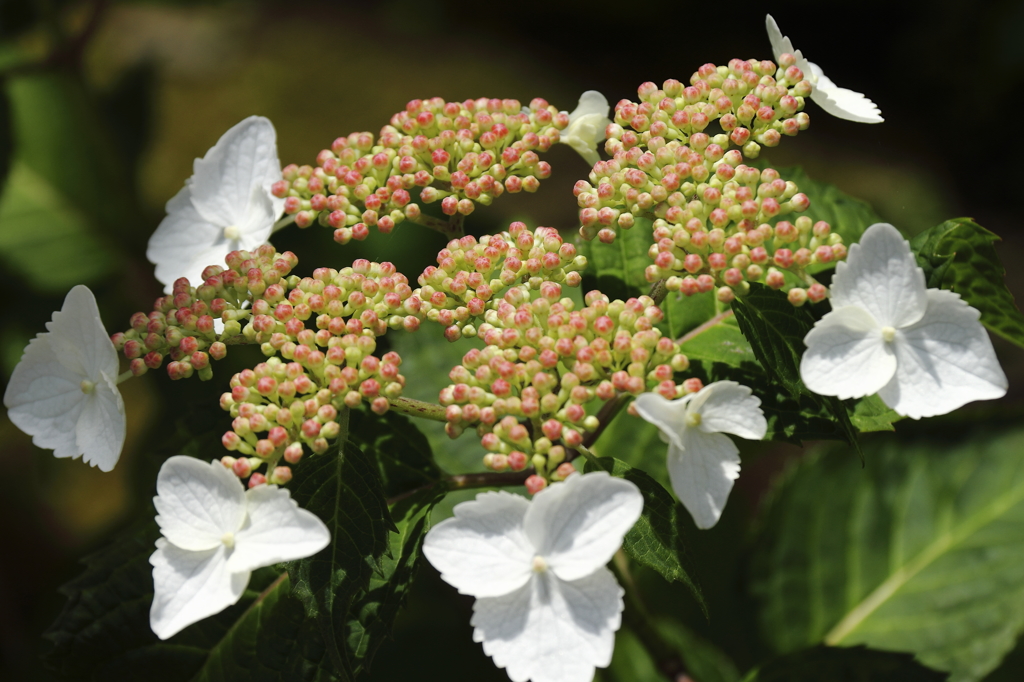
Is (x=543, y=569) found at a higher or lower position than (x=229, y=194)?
lower

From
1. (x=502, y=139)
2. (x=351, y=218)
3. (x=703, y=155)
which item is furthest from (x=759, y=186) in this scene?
(x=351, y=218)

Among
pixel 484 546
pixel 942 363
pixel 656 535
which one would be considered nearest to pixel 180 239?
pixel 484 546

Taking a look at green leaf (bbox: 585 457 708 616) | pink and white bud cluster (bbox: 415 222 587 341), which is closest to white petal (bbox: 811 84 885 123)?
pink and white bud cluster (bbox: 415 222 587 341)

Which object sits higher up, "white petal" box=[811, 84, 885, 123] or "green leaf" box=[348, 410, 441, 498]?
"white petal" box=[811, 84, 885, 123]

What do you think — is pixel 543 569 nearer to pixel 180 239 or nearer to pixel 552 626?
pixel 552 626

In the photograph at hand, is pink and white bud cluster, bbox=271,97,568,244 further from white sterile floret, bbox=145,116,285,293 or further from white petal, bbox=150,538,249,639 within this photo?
white petal, bbox=150,538,249,639

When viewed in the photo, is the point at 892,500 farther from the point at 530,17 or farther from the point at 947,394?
the point at 530,17
